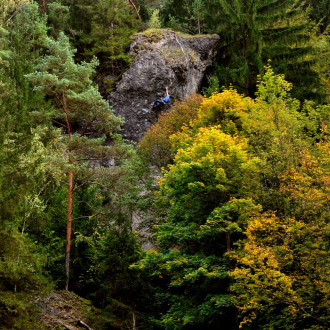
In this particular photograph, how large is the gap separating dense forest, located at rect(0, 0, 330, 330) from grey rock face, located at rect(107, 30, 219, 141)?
413cm

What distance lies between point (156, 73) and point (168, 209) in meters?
15.1

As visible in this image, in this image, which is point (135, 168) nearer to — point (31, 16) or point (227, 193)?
point (227, 193)

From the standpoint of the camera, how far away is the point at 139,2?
1506 inches

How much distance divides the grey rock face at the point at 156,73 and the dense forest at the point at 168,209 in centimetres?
413

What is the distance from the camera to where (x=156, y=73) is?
29.9 metres

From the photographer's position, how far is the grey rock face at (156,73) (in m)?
28.8

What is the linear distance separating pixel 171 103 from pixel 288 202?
1741 cm

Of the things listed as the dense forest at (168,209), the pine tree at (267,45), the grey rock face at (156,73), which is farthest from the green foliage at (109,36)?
the pine tree at (267,45)

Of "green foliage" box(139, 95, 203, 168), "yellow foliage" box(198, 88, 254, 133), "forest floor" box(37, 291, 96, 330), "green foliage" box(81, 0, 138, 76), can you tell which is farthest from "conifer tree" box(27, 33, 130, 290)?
"green foliage" box(81, 0, 138, 76)

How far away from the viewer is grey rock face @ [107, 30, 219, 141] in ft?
94.3

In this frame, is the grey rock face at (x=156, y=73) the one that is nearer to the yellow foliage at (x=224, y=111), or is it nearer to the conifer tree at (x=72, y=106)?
the yellow foliage at (x=224, y=111)

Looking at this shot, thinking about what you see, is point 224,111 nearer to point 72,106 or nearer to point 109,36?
point 72,106

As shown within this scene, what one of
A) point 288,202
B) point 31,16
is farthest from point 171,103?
point 288,202

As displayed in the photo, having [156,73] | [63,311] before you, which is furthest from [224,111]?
[63,311]
